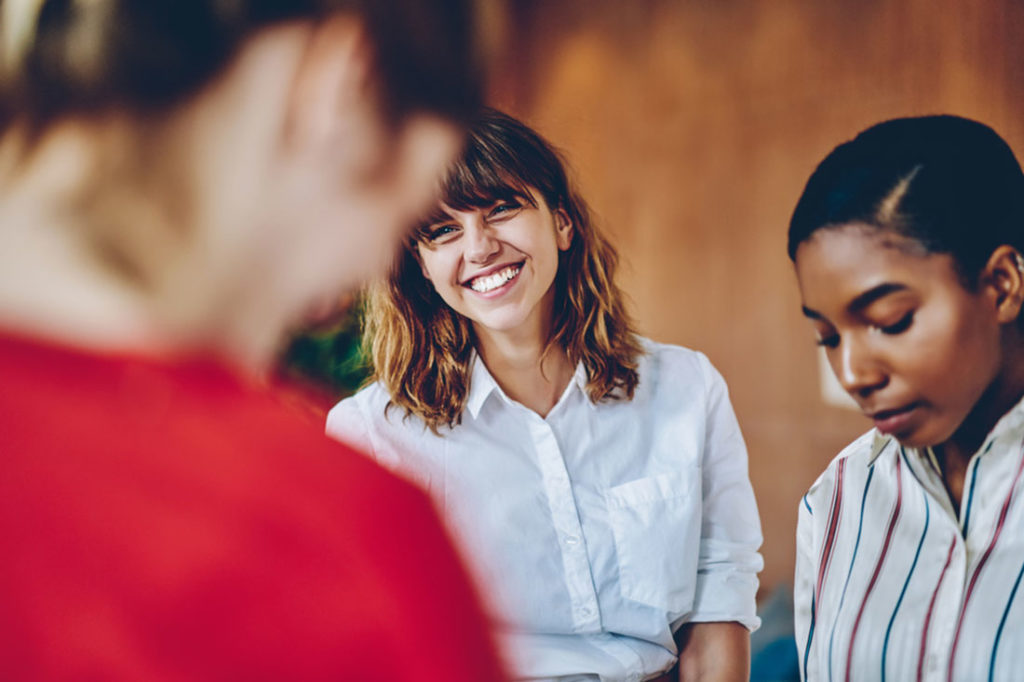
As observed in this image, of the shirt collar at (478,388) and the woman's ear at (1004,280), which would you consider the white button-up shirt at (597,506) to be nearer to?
the shirt collar at (478,388)

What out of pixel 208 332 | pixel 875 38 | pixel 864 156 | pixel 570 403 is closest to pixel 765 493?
pixel 875 38

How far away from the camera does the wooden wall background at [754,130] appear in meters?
2.81

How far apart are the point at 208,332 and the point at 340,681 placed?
0.19 meters

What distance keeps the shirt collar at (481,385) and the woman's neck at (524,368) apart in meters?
0.02

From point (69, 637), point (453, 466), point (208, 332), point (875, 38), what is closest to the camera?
point (69, 637)

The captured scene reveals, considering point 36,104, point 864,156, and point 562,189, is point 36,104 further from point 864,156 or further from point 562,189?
point 562,189

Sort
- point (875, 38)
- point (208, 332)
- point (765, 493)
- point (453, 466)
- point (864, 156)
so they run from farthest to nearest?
point (765, 493) → point (875, 38) → point (453, 466) → point (864, 156) → point (208, 332)

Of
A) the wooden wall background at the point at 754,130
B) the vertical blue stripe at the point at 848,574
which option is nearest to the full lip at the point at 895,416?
the vertical blue stripe at the point at 848,574

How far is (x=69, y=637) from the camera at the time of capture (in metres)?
0.33

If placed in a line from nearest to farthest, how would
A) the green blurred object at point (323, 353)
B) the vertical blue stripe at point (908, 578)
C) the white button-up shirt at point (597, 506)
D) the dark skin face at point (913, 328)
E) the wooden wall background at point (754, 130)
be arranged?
the dark skin face at point (913, 328), the vertical blue stripe at point (908, 578), the white button-up shirt at point (597, 506), the green blurred object at point (323, 353), the wooden wall background at point (754, 130)

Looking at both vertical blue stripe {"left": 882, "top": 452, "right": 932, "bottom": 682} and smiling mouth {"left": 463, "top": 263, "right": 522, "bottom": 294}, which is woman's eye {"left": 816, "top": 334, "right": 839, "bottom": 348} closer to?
vertical blue stripe {"left": 882, "top": 452, "right": 932, "bottom": 682}

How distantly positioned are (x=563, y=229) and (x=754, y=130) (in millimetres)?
2338

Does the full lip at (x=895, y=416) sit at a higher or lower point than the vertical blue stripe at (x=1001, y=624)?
higher

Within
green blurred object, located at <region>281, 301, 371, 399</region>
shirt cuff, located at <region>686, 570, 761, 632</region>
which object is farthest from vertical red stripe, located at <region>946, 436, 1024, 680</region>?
green blurred object, located at <region>281, 301, 371, 399</region>
